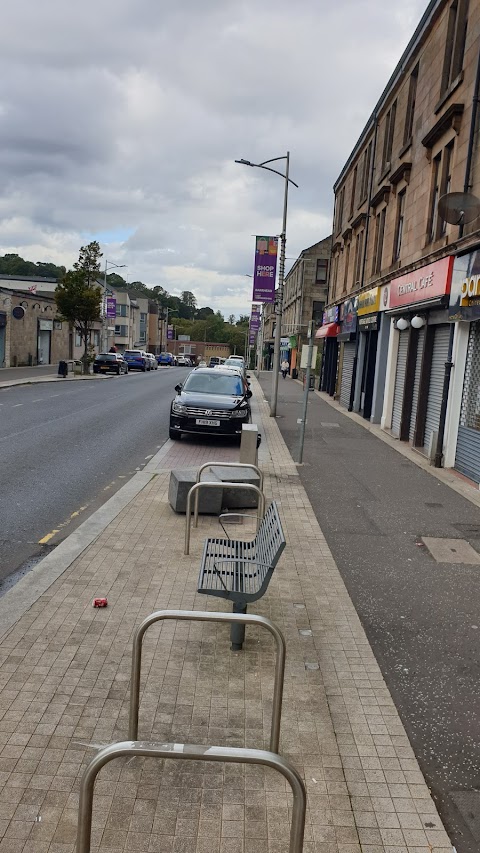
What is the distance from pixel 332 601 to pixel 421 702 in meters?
A: 1.57

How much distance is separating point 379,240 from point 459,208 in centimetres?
1013

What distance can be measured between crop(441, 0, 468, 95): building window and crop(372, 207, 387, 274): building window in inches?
261

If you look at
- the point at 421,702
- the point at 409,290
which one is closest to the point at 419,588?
the point at 421,702

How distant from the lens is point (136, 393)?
1154 inches

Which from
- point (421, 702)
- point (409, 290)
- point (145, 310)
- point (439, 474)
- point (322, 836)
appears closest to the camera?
point (322, 836)

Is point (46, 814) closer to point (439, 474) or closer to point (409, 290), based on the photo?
point (439, 474)

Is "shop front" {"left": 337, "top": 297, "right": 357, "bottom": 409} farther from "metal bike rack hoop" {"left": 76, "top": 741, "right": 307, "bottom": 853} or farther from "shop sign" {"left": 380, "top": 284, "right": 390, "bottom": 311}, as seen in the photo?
"metal bike rack hoop" {"left": 76, "top": 741, "right": 307, "bottom": 853}

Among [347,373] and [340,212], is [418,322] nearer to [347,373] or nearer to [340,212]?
[347,373]

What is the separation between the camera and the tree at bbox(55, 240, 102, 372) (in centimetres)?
4138

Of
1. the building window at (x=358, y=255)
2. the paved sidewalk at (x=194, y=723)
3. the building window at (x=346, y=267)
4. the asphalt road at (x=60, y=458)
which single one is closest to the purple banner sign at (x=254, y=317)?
the building window at (x=346, y=267)

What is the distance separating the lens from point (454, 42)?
14477mm

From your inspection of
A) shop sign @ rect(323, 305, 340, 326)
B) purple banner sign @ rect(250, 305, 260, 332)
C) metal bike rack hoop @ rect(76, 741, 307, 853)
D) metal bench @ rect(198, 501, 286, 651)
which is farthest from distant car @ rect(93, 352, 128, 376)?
metal bike rack hoop @ rect(76, 741, 307, 853)

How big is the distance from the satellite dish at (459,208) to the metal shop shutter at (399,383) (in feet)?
17.5

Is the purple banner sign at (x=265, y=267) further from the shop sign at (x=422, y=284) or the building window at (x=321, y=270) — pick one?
the building window at (x=321, y=270)
